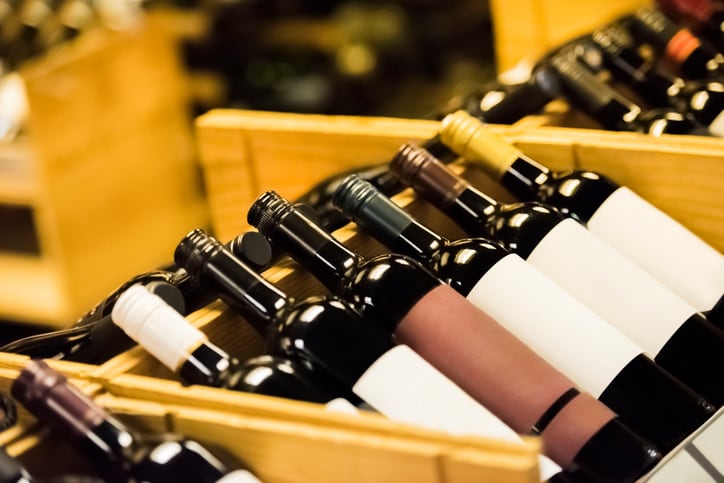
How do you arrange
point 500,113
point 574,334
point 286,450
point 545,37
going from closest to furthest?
point 286,450, point 574,334, point 500,113, point 545,37

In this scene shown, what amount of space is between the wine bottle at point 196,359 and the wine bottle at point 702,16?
788 mm

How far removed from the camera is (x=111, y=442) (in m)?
0.66

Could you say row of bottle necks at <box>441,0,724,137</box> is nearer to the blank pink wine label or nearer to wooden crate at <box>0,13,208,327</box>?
the blank pink wine label

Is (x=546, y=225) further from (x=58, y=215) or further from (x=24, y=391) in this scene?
→ (x=58, y=215)

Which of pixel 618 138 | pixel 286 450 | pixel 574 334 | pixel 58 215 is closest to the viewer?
pixel 286 450

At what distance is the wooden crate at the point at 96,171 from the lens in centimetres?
242

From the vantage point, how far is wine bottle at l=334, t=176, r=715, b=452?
30.7 inches

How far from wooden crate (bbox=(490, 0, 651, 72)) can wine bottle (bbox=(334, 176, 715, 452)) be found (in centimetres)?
81

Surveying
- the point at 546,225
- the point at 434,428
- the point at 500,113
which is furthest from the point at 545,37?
the point at 434,428

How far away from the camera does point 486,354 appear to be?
0.75 metres

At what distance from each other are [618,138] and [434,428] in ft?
1.48

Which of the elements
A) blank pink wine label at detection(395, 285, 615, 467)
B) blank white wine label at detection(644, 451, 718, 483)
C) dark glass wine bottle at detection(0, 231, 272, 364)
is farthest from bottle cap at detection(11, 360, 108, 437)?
blank white wine label at detection(644, 451, 718, 483)

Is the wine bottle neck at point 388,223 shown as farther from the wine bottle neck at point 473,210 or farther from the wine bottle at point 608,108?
the wine bottle at point 608,108

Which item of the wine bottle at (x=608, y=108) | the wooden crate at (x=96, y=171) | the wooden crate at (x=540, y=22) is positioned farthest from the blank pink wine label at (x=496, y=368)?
the wooden crate at (x=96, y=171)
